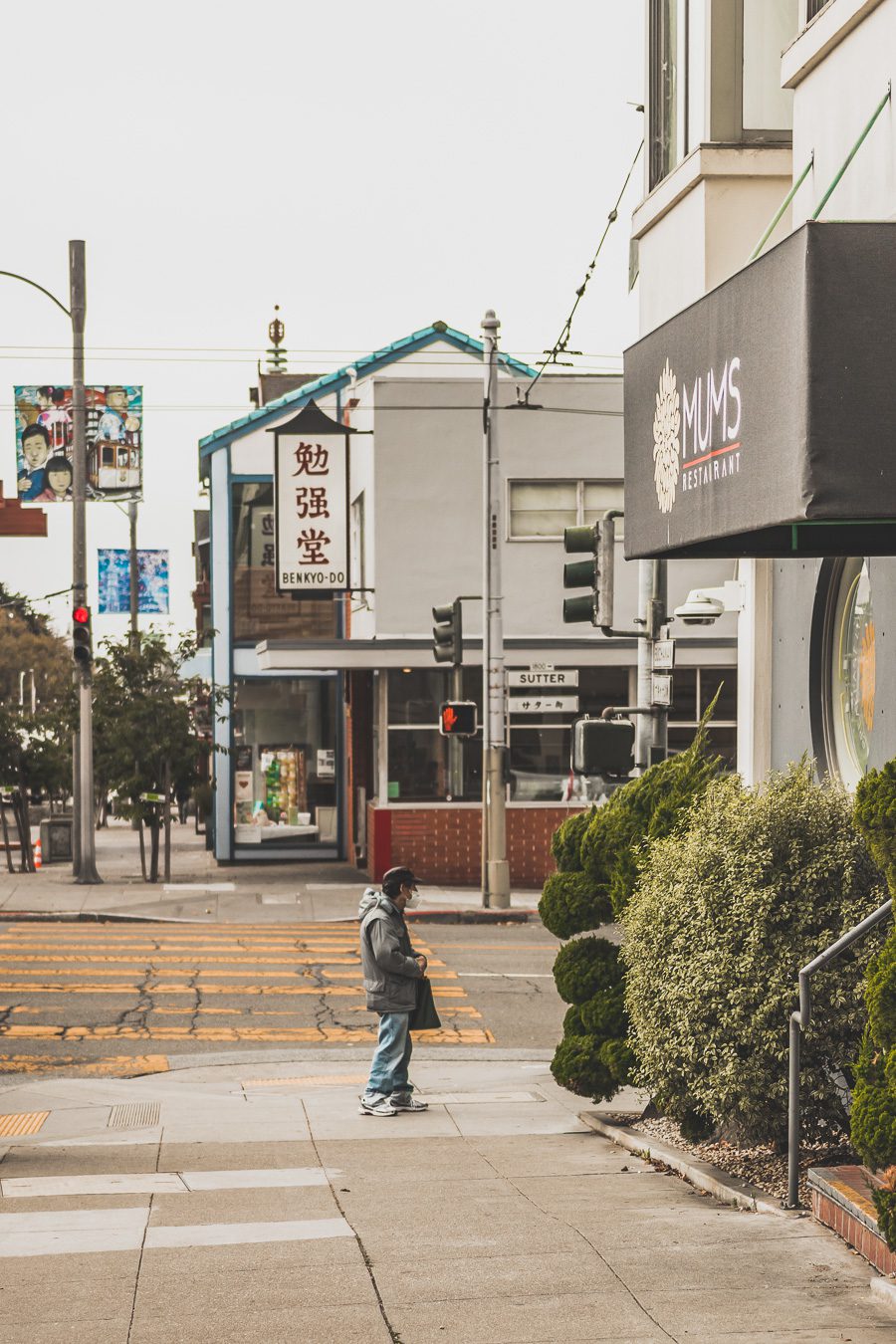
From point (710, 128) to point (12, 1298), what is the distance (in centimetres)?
868

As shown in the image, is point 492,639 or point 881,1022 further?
point 492,639

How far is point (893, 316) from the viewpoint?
5957 mm

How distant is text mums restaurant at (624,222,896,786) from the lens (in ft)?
19.7

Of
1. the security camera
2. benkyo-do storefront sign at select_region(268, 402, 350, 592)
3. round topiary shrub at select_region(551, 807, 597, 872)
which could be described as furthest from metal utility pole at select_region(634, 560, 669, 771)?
benkyo-do storefront sign at select_region(268, 402, 350, 592)

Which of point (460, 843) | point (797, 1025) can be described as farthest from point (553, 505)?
point (797, 1025)

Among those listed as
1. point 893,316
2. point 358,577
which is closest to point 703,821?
point 893,316

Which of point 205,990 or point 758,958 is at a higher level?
point 758,958

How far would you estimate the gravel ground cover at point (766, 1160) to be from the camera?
26.2 feet

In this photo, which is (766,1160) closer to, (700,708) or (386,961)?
(386,961)

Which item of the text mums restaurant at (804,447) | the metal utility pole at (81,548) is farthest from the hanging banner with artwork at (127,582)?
the text mums restaurant at (804,447)

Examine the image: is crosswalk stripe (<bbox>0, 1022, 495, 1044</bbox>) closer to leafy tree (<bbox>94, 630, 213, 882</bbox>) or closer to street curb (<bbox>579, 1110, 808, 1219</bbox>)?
street curb (<bbox>579, 1110, 808, 1219</bbox>)

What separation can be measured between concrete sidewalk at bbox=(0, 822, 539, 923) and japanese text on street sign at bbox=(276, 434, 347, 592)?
518cm

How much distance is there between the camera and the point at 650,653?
1558 centimetres

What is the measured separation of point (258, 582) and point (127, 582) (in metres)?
17.2
